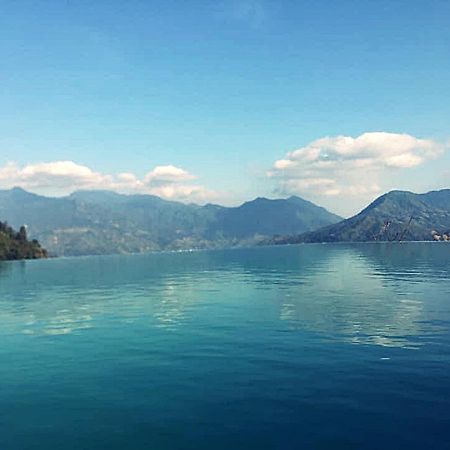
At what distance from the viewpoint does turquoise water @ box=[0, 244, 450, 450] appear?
28.1m

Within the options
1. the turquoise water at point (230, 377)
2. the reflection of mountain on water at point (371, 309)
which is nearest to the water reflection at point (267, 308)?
the reflection of mountain on water at point (371, 309)

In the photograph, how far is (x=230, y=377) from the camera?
131 ft

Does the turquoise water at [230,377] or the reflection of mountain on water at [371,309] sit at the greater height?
the turquoise water at [230,377]

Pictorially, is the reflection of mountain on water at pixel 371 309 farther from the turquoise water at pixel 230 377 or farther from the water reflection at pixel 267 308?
the turquoise water at pixel 230 377

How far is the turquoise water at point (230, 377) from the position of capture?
1108 inches

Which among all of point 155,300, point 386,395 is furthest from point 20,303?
point 386,395

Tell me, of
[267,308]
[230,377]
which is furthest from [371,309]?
[230,377]

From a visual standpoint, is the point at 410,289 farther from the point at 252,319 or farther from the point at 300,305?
the point at 252,319

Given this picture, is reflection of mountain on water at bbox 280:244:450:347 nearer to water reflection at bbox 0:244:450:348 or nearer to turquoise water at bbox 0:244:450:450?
water reflection at bbox 0:244:450:348

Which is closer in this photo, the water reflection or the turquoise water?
the turquoise water

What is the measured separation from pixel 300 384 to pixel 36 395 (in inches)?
895

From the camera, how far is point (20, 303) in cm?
9794

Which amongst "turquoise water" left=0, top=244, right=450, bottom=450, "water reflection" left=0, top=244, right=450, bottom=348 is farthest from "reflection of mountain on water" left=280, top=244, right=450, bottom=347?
"turquoise water" left=0, top=244, right=450, bottom=450

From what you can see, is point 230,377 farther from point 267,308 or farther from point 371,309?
point 371,309
